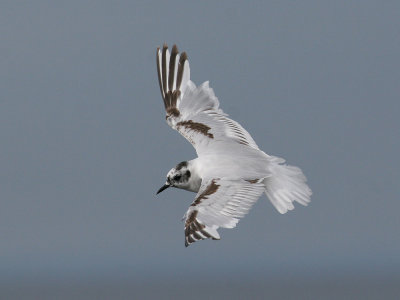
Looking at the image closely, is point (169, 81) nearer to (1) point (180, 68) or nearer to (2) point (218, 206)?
(1) point (180, 68)

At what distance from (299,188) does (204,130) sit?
3.15 meters

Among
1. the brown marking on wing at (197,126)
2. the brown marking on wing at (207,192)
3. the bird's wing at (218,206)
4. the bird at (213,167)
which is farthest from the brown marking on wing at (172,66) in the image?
the brown marking on wing at (207,192)

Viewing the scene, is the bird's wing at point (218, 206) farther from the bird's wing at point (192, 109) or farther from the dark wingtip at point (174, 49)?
the dark wingtip at point (174, 49)

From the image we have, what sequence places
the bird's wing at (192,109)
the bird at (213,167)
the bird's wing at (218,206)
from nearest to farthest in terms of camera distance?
the bird's wing at (218,206) < the bird at (213,167) < the bird's wing at (192,109)

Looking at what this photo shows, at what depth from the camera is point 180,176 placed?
77.0 feet

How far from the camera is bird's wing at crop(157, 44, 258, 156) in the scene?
24.1 metres

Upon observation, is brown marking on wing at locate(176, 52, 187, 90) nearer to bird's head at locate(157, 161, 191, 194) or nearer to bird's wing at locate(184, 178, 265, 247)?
bird's head at locate(157, 161, 191, 194)

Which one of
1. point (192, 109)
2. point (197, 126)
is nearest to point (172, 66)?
point (192, 109)

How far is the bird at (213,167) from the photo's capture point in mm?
19969

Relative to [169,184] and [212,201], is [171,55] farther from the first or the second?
[212,201]

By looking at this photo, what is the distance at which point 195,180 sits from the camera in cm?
2305

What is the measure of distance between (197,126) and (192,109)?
90 centimetres

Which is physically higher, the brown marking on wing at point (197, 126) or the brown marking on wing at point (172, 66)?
the brown marking on wing at point (172, 66)

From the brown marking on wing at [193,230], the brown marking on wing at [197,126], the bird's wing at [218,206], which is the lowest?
A: the brown marking on wing at [193,230]
